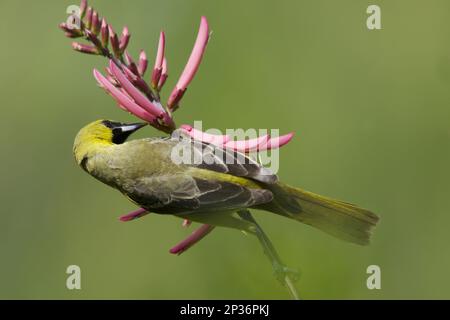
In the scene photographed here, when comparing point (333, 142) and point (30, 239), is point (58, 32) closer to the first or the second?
point (30, 239)

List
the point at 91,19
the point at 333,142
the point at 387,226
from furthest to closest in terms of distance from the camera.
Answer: the point at 333,142, the point at 387,226, the point at 91,19

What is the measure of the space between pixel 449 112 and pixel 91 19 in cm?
472

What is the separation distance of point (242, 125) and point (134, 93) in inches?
161

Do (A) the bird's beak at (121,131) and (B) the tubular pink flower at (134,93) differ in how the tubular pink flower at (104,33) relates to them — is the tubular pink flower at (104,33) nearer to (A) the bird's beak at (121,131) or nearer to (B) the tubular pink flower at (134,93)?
(B) the tubular pink flower at (134,93)

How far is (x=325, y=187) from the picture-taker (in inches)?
293

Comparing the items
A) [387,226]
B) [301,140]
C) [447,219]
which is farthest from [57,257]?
[447,219]

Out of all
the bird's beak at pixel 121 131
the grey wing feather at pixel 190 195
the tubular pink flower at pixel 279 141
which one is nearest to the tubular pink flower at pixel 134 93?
the tubular pink flower at pixel 279 141

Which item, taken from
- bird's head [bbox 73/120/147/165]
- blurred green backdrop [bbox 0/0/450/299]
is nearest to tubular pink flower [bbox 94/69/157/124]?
bird's head [bbox 73/120/147/165]

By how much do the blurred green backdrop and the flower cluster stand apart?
102 inches

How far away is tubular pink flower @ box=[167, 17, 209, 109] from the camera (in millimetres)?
4066

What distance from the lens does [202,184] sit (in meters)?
4.64

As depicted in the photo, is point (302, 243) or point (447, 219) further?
point (447, 219)

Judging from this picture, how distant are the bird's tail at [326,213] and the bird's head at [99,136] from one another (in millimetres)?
1097

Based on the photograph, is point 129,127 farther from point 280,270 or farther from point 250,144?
point 280,270
